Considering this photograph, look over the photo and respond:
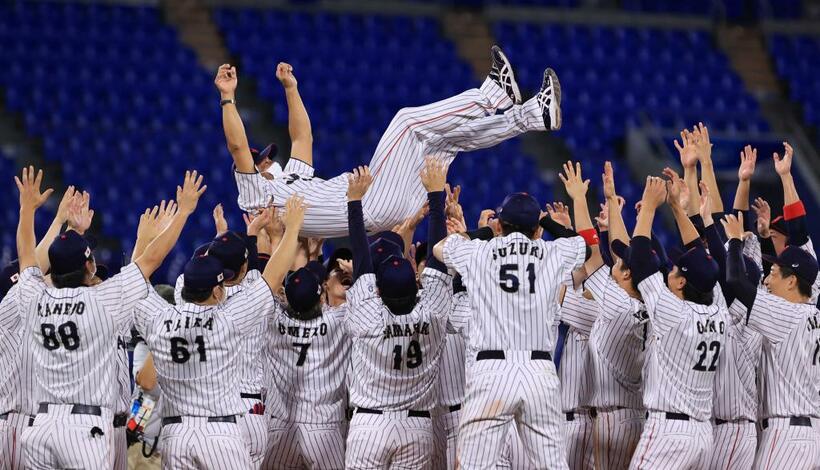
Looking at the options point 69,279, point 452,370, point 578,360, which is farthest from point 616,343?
point 69,279

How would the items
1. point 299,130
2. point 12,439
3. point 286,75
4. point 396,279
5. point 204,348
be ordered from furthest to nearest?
point 299,130 < point 286,75 < point 12,439 < point 396,279 < point 204,348

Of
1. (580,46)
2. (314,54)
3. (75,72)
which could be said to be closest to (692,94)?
(580,46)

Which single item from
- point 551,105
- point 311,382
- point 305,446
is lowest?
point 305,446

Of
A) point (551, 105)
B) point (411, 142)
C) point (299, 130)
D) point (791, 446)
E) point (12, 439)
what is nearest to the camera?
point (791, 446)

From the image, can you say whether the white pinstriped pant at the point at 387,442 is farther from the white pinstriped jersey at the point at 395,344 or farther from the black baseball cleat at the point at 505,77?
the black baseball cleat at the point at 505,77

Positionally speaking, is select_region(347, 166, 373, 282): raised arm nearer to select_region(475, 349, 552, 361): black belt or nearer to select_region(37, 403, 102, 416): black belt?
select_region(475, 349, 552, 361): black belt

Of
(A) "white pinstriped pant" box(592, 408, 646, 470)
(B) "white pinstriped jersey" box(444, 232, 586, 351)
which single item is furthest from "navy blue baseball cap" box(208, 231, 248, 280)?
(A) "white pinstriped pant" box(592, 408, 646, 470)

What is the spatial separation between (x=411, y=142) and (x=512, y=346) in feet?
7.30

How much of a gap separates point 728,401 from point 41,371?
4.63 m

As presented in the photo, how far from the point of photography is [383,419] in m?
8.06

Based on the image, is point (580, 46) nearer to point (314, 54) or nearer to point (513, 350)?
point (314, 54)

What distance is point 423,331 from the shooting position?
803 cm

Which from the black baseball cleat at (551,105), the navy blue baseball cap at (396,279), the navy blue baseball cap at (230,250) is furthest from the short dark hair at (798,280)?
the navy blue baseball cap at (230,250)

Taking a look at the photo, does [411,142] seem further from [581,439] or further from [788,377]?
[788,377]
